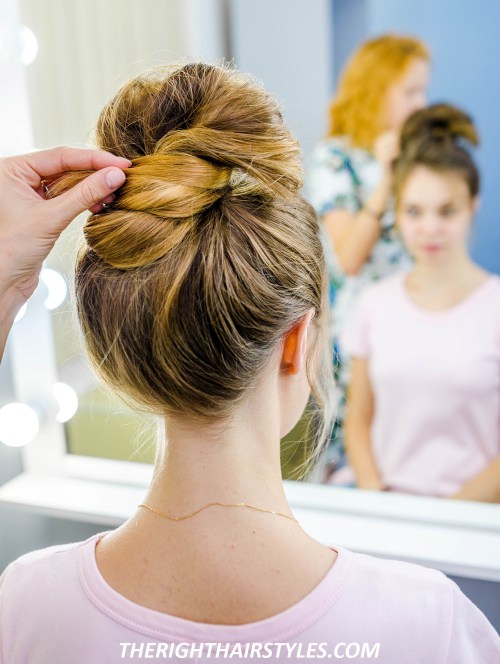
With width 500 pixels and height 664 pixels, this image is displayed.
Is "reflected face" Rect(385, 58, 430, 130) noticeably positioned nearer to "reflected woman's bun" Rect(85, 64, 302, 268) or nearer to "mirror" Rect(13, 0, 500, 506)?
"mirror" Rect(13, 0, 500, 506)

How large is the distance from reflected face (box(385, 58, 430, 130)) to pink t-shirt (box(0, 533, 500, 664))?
1.03 metres

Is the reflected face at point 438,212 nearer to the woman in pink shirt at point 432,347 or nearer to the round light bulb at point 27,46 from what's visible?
the woman in pink shirt at point 432,347

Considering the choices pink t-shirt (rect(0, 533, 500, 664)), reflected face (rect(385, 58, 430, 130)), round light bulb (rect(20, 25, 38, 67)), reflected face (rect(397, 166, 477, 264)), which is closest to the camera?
pink t-shirt (rect(0, 533, 500, 664))

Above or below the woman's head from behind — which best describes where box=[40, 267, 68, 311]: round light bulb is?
below

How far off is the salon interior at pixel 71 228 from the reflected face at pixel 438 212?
5 cm

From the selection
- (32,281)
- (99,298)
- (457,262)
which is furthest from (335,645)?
(457,262)

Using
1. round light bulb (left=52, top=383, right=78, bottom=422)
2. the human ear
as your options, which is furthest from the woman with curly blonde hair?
the human ear

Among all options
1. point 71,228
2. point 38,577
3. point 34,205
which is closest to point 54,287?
point 71,228

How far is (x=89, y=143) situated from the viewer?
62 centimetres

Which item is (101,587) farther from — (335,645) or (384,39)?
(384,39)

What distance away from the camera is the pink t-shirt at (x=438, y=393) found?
1.15 meters

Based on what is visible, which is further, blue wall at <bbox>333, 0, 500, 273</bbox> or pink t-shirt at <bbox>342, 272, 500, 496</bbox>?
blue wall at <bbox>333, 0, 500, 273</bbox>

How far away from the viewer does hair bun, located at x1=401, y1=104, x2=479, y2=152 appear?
1249 mm

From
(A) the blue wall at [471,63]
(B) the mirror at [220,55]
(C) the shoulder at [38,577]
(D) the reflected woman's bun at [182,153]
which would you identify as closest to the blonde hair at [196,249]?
(D) the reflected woman's bun at [182,153]
